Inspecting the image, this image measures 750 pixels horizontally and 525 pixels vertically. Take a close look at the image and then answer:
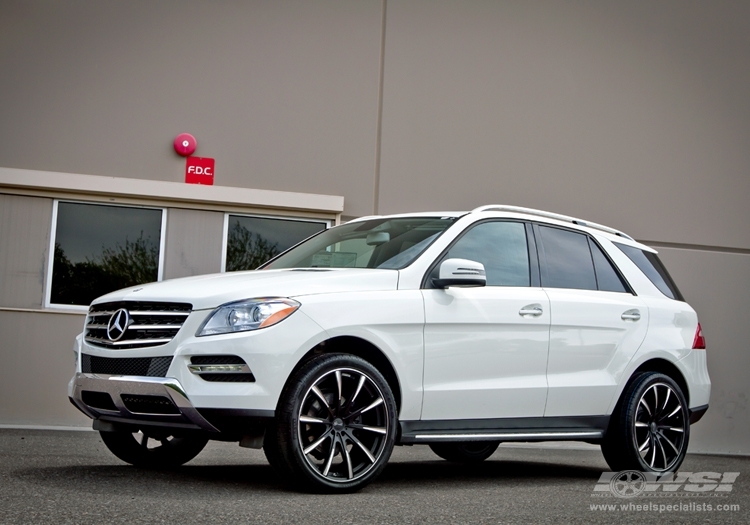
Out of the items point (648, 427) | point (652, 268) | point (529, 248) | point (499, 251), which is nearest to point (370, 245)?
point (499, 251)

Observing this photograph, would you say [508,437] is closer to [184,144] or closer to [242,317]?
[242,317]

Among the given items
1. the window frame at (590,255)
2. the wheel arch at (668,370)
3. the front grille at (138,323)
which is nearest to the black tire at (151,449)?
the front grille at (138,323)

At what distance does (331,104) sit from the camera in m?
12.4

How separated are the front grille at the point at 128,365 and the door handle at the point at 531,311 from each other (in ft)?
8.00

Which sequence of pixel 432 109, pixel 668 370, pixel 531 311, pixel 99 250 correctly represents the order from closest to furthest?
pixel 531 311, pixel 668 370, pixel 99 250, pixel 432 109

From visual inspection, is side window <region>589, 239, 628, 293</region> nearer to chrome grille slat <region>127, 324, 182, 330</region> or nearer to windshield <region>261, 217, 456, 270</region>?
windshield <region>261, 217, 456, 270</region>

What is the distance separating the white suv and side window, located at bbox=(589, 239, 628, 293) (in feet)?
0.05

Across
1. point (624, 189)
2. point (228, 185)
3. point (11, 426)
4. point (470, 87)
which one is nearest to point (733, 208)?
point (624, 189)

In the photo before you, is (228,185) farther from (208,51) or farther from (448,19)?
(448,19)

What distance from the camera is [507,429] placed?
645 centimetres

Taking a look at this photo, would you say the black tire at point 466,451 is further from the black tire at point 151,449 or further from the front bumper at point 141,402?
the front bumper at point 141,402

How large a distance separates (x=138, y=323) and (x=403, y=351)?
1.54m

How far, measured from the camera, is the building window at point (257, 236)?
470 inches

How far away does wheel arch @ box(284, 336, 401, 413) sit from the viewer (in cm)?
565
